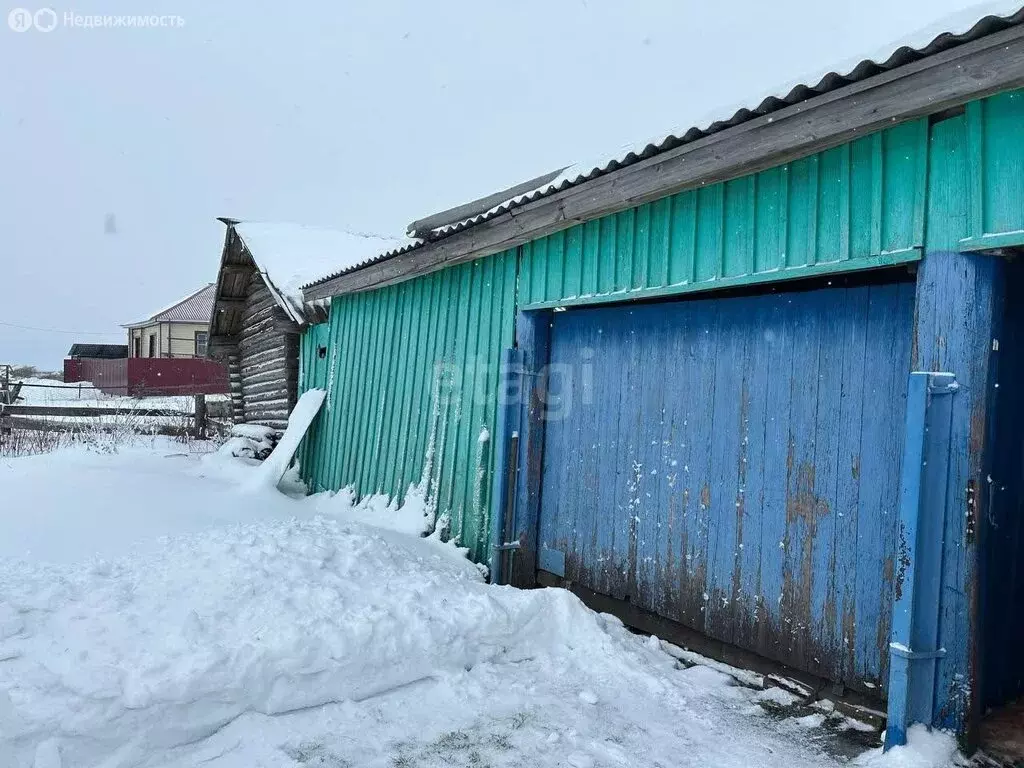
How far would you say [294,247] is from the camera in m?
11.5

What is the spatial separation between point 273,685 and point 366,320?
561 centimetres

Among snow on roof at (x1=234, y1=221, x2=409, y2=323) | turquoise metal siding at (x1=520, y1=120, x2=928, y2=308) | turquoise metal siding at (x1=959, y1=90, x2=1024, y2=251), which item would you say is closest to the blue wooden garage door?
turquoise metal siding at (x1=520, y1=120, x2=928, y2=308)

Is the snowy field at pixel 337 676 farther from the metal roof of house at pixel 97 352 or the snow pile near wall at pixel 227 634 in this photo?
the metal roof of house at pixel 97 352

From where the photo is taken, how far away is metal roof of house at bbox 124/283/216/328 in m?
40.8

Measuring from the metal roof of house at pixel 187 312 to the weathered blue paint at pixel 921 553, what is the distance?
41221 millimetres

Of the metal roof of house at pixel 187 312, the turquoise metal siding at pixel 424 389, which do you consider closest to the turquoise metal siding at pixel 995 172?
the turquoise metal siding at pixel 424 389

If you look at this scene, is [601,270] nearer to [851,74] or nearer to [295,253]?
[851,74]

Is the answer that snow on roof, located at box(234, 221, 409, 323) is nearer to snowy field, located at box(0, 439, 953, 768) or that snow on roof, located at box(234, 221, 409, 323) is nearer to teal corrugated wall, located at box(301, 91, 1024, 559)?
teal corrugated wall, located at box(301, 91, 1024, 559)

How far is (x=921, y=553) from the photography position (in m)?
3.04

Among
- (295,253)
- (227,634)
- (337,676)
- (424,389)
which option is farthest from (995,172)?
(295,253)

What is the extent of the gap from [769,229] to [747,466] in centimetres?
139

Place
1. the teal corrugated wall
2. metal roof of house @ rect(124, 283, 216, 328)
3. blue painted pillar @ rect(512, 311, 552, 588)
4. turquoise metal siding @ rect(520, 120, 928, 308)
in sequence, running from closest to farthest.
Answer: the teal corrugated wall, turquoise metal siding @ rect(520, 120, 928, 308), blue painted pillar @ rect(512, 311, 552, 588), metal roof of house @ rect(124, 283, 216, 328)

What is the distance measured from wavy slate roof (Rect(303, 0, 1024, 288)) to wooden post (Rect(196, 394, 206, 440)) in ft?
38.0

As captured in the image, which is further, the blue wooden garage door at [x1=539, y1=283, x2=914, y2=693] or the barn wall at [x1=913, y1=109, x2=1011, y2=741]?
the blue wooden garage door at [x1=539, y1=283, x2=914, y2=693]
